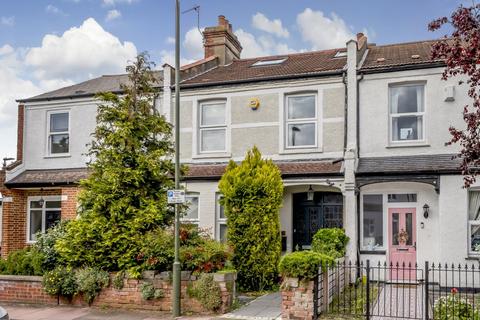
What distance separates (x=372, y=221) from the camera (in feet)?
52.3

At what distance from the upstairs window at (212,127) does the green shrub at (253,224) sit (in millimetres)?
3692

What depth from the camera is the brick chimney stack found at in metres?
21.5

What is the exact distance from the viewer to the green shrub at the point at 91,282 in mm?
12086

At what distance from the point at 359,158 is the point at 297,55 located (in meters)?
6.59

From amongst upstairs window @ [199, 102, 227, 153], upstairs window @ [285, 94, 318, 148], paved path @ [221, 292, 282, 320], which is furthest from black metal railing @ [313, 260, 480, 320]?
upstairs window @ [199, 102, 227, 153]

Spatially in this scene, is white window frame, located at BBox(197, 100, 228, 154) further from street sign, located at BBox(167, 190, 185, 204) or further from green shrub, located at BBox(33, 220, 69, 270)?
street sign, located at BBox(167, 190, 185, 204)

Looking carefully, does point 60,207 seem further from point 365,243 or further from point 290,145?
point 365,243

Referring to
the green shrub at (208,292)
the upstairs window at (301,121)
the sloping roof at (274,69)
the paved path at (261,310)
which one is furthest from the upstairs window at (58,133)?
the paved path at (261,310)

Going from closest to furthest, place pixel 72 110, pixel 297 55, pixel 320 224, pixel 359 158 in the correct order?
pixel 359 158 < pixel 320 224 < pixel 72 110 < pixel 297 55

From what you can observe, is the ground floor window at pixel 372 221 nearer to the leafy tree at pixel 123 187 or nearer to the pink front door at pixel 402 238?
the pink front door at pixel 402 238

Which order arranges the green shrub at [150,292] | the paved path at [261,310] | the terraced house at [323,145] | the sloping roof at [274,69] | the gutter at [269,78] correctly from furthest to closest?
the sloping roof at [274,69] < the gutter at [269,78] < the terraced house at [323,145] < the green shrub at [150,292] < the paved path at [261,310]

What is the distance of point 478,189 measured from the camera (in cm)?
1459

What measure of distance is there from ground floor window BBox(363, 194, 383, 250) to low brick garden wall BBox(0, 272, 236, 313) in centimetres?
571

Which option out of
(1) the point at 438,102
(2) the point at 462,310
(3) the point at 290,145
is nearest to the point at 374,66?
(1) the point at 438,102
